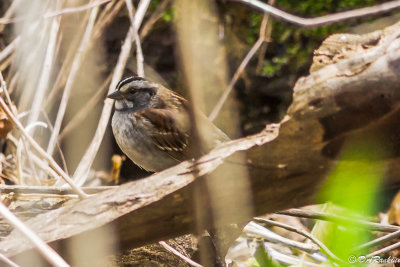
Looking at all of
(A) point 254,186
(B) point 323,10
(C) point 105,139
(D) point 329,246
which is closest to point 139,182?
(A) point 254,186

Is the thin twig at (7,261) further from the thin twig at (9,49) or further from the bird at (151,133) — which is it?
the thin twig at (9,49)

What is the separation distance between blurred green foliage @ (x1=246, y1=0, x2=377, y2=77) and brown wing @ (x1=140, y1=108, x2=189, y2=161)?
57.4 inches

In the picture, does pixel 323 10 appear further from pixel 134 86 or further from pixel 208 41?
pixel 134 86

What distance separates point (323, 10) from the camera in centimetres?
409

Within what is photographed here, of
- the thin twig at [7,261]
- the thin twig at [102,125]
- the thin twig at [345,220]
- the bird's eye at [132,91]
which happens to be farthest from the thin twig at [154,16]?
the thin twig at [7,261]

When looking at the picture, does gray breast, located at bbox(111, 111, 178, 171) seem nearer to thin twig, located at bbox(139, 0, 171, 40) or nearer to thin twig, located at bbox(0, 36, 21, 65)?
thin twig, located at bbox(0, 36, 21, 65)

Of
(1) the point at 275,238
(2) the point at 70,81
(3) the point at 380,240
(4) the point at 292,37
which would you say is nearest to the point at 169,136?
(2) the point at 70,81

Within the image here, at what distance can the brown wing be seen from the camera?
2.95 metres

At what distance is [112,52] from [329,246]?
2.33 metres

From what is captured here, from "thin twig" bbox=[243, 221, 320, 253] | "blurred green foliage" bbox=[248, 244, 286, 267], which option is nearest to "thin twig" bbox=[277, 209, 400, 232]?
"thin twig" bbox=[243, 221, 320, 253]

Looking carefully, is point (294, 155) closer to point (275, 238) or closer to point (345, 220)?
point (345, 220)

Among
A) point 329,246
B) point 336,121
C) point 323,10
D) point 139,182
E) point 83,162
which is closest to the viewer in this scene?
point 336,121

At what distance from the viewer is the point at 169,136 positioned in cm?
297

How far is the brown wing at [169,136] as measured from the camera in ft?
9.69
